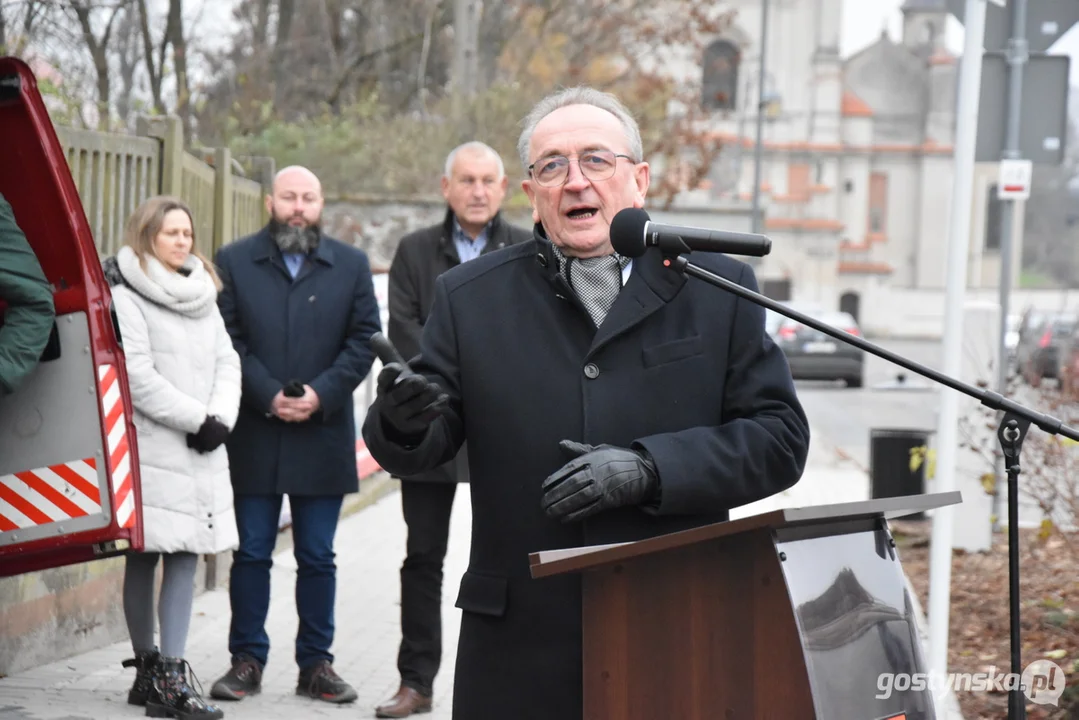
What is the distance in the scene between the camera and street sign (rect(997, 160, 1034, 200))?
28.0 feet

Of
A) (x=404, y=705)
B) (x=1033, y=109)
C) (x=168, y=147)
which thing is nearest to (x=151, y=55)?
(x=168, y=147)

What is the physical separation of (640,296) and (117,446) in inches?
118

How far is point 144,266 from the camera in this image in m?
6.21

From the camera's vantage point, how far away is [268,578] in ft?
21.4

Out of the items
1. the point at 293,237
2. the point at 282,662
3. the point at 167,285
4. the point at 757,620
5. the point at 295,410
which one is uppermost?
the point at 293,237

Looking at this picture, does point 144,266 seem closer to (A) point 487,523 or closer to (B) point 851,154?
(A) point 487,523

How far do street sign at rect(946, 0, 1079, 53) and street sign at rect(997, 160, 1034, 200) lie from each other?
31.0 inches

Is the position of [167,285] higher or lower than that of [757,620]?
higher

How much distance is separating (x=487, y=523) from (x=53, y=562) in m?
2.85

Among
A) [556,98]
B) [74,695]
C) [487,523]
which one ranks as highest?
[556,98]

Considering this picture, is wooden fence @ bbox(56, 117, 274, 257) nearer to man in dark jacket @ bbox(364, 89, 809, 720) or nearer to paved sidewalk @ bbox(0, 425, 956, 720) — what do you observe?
paved sidewalk @ bbox(0, 425, 956, 720)

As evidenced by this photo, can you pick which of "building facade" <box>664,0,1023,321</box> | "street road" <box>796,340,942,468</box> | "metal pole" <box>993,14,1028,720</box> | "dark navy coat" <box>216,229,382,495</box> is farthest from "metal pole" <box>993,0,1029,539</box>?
"building facade" <box>664,0,1023,321</box>

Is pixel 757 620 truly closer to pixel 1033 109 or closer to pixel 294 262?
pixel 294 262

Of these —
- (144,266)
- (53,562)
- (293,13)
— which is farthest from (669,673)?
(293,13)
